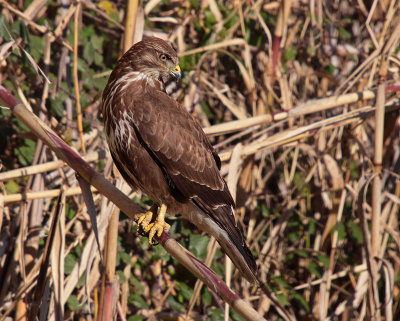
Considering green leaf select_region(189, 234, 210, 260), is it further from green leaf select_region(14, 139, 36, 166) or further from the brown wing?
green leaf select_region(14, 139, 36, 166)

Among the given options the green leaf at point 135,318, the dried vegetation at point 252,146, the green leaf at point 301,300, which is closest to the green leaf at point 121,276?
the dried vegetation at point 252,146

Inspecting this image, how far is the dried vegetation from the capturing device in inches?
127

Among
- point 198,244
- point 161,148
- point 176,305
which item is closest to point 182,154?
point 161,148

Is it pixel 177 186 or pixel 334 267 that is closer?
pixel 177 186

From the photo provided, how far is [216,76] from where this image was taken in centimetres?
420

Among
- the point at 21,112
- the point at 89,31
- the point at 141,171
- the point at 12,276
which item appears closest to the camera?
the point at 21,112

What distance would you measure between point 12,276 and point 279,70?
8.04 feet

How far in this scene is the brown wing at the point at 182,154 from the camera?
2594 mm

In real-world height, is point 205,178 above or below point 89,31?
below

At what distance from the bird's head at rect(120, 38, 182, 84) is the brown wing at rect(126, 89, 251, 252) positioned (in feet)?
0.43

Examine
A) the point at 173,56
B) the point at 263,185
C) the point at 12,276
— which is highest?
the point at 173,56

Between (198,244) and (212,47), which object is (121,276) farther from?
(212,47)

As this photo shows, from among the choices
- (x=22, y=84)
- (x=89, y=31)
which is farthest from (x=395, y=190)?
(x=22, y=84)

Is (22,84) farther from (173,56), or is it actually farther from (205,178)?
(205,178)
